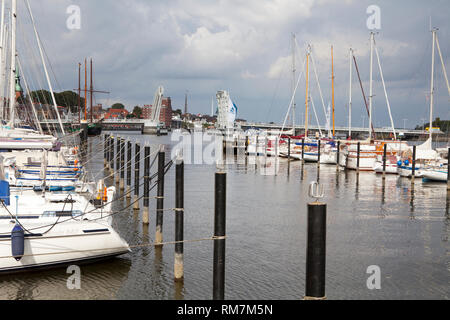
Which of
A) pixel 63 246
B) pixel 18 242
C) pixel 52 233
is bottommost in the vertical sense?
pixel 63 246

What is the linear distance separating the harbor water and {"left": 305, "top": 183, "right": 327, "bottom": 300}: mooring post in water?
5159 mm

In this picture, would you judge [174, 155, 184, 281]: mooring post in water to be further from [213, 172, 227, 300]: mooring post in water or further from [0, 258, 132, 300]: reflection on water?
[213, 172, 227, 300]: mooring post in water

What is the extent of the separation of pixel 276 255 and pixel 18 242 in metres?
8.60

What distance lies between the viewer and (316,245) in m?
8.27

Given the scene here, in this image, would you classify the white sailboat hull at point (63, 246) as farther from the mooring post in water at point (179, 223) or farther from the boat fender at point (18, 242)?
the mooring post in water at point (179, 223)

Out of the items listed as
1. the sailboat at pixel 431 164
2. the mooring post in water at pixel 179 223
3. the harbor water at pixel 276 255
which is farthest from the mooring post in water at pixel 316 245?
the sailboat at pixel 431 164

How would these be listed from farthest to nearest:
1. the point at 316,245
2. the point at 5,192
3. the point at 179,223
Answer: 1. the point at 5,192
2. the point at 179,223
3. the point at 316,245

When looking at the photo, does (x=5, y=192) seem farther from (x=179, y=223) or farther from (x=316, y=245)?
(x=316, y=245)

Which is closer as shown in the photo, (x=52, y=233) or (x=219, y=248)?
(x=219, y=248)

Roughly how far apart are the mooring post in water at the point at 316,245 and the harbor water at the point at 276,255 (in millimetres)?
5159

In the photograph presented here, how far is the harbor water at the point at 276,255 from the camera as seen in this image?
13.9 m

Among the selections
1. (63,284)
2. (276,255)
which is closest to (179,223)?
(63,284)

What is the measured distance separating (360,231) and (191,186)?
18333 millimetres
